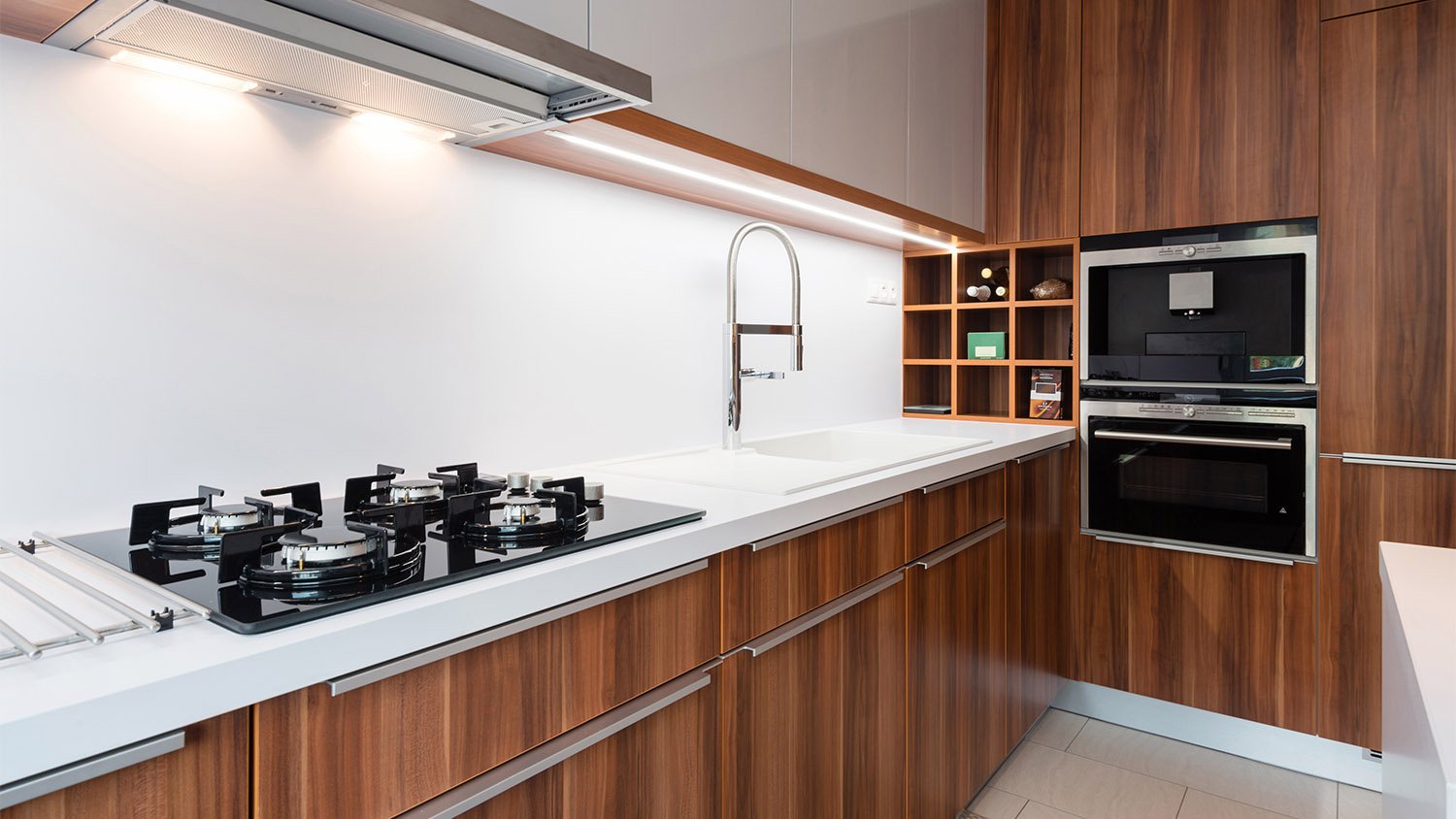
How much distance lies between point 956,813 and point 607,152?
1.77m

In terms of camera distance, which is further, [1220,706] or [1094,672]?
[1094,672]

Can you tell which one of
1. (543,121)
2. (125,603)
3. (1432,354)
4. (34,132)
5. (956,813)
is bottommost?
(956,813)

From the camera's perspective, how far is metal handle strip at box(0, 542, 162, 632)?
736 millimetres

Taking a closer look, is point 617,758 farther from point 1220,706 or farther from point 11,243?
point 1220,706

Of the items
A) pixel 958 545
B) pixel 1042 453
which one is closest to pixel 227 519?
pixel 958 545

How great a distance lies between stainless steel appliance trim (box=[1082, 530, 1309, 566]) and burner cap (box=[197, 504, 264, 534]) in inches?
97.3

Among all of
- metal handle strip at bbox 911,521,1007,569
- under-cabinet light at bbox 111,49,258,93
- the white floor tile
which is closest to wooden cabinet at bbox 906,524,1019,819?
metal handle strip at bbox 911,521,1007,569

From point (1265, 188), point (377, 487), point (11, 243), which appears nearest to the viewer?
point (11, 243)

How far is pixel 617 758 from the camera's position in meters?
1.07

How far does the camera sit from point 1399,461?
2.21m

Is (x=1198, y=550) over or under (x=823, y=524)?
under

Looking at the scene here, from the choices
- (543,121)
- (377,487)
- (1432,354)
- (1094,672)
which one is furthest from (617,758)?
(1432,354)

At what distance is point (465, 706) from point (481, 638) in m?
0.07

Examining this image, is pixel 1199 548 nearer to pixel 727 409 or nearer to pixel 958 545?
pixel 958 545
